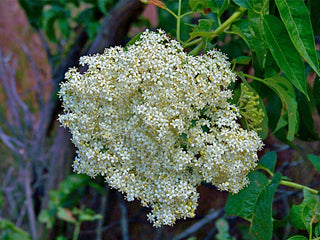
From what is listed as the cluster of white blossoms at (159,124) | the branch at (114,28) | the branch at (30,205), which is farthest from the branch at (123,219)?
the cluster of white blossoms at (159,124)

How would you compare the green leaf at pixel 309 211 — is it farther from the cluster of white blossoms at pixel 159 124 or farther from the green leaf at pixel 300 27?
the green leaf at pixel 300 27

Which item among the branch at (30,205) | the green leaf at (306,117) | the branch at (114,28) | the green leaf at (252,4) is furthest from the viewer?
the branch at (30,205)

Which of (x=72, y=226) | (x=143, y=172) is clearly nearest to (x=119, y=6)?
(x=143, y=172)

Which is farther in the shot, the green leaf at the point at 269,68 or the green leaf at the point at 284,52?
the green leaf at the point at 269,68

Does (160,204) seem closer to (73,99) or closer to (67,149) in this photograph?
(73,99)

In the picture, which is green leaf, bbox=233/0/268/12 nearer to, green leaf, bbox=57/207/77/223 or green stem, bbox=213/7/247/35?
green stem, bbox=213/7/247/35

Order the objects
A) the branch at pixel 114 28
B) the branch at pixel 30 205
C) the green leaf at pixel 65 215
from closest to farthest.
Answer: the branch at pixel 114 28
the green leaf at pixel 65 215
the branch at pixel 30 205
